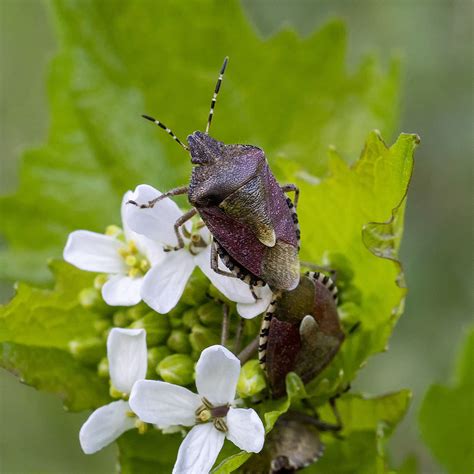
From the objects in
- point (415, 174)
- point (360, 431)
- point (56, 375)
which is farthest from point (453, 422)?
point (415, 174)

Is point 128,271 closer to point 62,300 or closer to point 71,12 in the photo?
point 62,300

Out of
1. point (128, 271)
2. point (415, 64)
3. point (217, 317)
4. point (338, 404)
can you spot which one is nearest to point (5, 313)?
point (128, 271)

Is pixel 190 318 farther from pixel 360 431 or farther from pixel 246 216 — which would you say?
pixel 360 431

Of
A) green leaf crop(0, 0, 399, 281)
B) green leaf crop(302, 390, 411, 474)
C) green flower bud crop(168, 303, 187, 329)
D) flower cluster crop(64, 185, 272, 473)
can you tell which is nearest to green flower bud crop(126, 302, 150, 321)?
flower cluster crop(64, 185, 272, 473)

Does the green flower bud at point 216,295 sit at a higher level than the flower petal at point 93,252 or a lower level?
higher

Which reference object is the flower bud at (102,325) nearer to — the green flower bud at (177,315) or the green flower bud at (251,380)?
the green flower bud at (177,315)

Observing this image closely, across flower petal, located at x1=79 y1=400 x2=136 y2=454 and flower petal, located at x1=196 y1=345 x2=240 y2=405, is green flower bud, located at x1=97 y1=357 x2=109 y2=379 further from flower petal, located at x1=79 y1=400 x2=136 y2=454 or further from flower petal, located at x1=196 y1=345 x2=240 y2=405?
flower petal, located at x1=196 y1=345 x2=240 y2=405

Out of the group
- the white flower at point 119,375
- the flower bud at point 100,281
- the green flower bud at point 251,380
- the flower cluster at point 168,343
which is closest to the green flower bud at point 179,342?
the flower cluster at point 168,343
